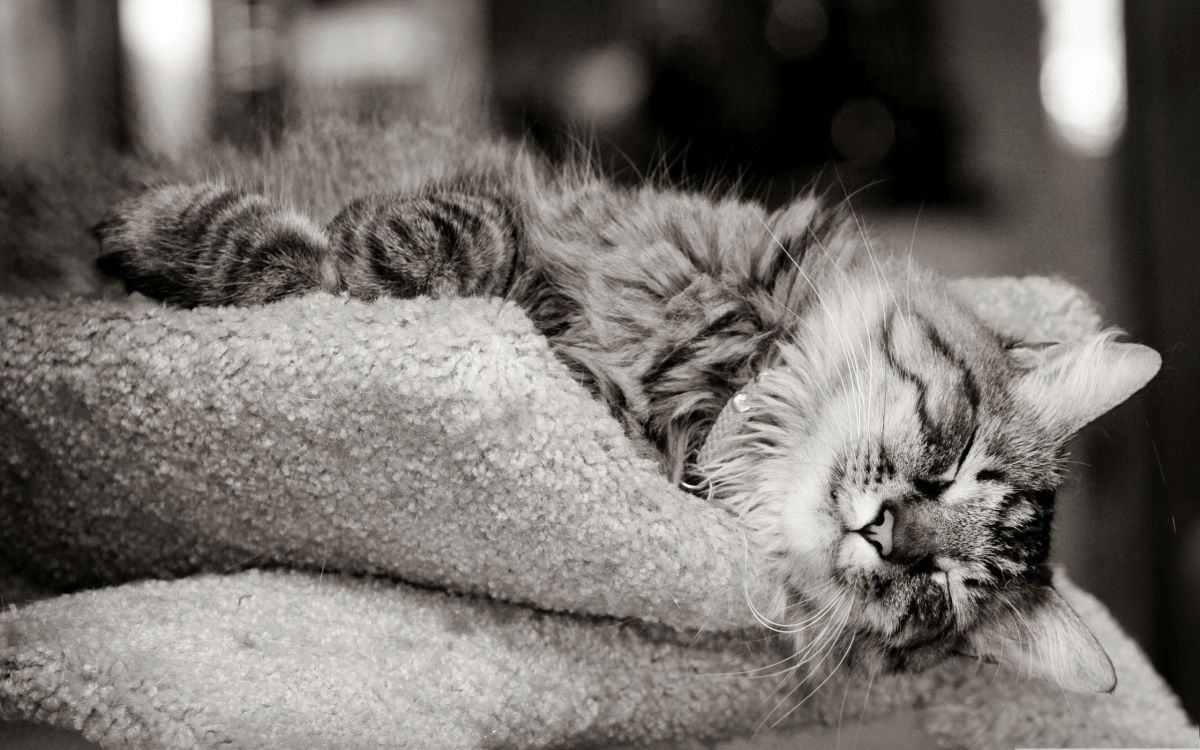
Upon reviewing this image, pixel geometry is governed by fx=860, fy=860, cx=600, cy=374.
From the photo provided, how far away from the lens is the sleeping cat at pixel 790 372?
3.14 feet

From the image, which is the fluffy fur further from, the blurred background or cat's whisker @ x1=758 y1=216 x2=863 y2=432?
the blurred background

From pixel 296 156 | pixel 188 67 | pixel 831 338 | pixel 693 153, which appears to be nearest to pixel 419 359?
pixel 831 338

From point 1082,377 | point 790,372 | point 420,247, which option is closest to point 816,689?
point 790,372

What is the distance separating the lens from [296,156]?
136cm

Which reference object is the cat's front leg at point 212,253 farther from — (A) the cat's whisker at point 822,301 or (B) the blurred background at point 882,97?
(B) the blurred background at point 882,97

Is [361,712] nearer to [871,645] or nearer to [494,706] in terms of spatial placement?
[494,706]

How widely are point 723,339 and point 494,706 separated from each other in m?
0.48

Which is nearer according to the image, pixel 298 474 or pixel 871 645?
pixel 298 474

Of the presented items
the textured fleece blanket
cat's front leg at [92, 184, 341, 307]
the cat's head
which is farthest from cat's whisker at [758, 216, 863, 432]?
cat's front leg at [92, 184, 341, 307]

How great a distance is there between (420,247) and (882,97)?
243 cm

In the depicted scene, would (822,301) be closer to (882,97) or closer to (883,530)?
(883,530)

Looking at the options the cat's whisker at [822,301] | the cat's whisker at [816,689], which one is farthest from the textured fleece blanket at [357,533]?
the cat's whisker at [822,301]

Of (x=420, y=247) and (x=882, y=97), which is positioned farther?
(x=882, y=97)

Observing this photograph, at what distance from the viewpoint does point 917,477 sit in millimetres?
963
